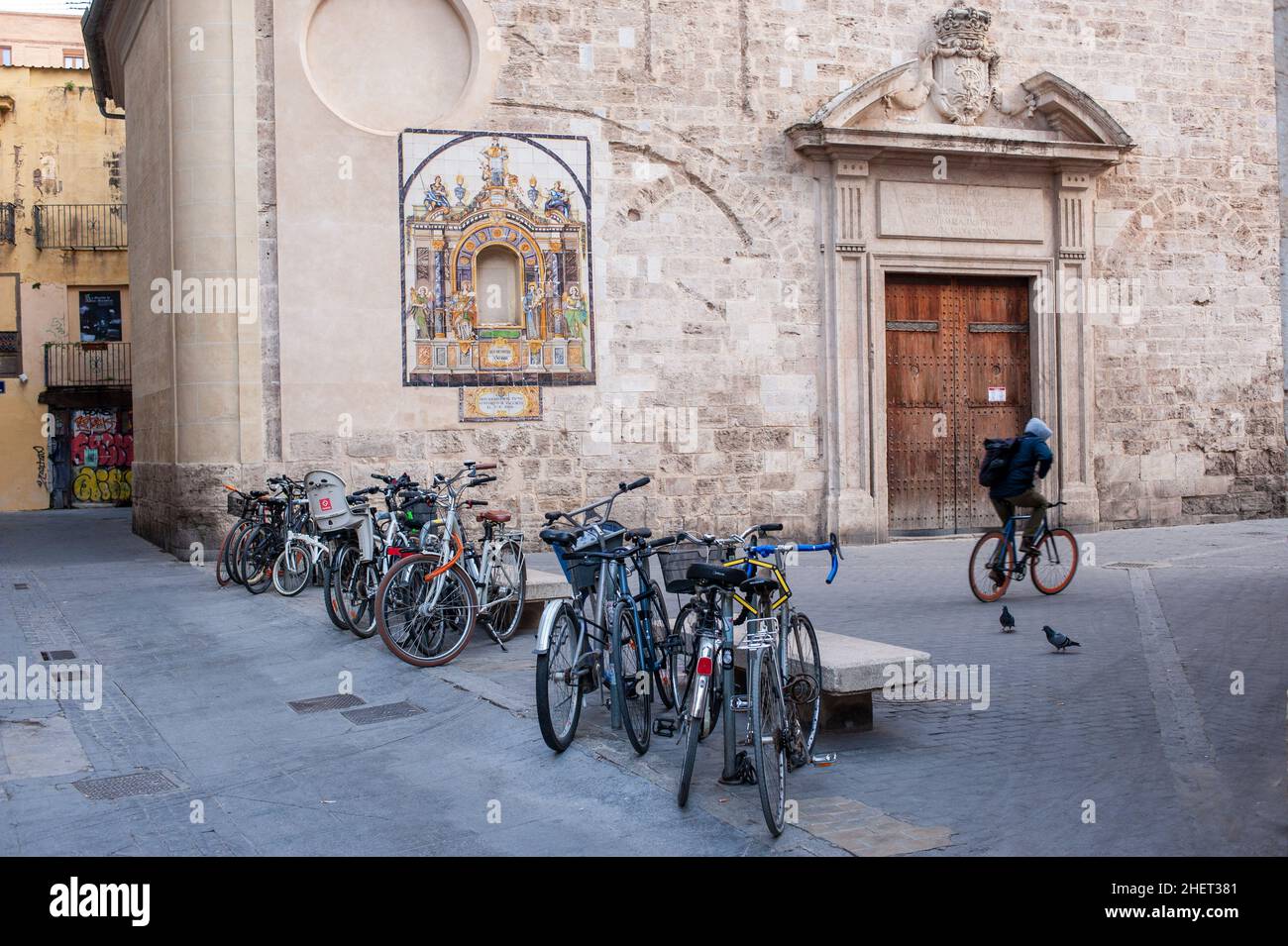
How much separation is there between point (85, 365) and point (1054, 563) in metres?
24.2

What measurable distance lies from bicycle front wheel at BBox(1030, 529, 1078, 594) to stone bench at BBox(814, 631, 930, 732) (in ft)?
16.8

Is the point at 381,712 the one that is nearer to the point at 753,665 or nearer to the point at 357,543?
the point at 357,543

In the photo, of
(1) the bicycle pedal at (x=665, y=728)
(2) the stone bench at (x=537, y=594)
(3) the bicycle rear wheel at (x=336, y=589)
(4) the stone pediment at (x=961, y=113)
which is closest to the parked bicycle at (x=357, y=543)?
(3) the bicycle rear wheel at (x=336, y=589)

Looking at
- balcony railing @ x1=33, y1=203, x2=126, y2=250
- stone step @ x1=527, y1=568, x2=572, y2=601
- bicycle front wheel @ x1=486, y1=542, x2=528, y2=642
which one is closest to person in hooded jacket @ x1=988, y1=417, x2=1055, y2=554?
stone step @ x1=527, y1=568, x2=572, y2=601

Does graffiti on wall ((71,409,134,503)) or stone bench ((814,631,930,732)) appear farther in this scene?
graffiti on wall ((71,409,134,503))

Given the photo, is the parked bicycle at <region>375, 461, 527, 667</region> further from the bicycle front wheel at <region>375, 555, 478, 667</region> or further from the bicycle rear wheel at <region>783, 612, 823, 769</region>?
the bicycle rear wheel at <region>783, 612, 823, 769</region>

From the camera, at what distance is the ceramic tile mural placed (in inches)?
570

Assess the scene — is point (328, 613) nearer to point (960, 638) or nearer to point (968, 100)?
point (960, 638)

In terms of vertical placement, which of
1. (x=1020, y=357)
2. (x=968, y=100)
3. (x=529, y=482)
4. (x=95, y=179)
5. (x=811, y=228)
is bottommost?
(x=529, y=482)

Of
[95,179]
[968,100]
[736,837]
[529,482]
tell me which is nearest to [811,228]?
[968,100]

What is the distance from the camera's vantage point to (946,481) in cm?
1694

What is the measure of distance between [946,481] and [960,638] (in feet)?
26.6

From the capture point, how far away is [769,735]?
5.00 metres

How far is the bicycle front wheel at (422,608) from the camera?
845cm
